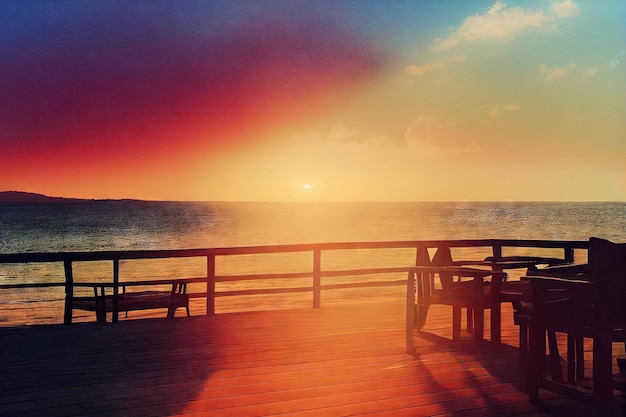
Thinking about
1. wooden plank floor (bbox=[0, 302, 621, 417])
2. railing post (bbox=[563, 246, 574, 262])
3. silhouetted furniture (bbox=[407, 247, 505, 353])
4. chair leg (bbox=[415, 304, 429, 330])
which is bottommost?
wooden plank floor (bbox=[0, 302, 621, 417])

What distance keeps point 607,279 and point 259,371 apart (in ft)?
7.66

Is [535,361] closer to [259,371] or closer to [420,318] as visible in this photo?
[259,371]

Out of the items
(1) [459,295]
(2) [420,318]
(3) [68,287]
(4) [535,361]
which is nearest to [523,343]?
(4) [535,361]

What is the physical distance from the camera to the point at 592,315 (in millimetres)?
3281

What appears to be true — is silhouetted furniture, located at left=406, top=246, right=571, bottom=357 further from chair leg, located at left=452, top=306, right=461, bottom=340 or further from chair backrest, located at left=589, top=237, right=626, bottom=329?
chair backrest, located at left=589, top=237, right=626, bottom=329

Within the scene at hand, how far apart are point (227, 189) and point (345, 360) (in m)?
49.2

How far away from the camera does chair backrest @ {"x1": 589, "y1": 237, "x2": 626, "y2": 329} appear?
10.3 feet

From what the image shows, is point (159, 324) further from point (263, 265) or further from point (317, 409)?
point (263, 265)

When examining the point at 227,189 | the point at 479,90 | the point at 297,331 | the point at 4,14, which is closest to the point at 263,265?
the point at 227,189

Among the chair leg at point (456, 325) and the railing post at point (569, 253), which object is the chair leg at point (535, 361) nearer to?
the chair leg at point (456, 325)

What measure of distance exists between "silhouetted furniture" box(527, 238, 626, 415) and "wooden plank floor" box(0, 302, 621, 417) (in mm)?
136

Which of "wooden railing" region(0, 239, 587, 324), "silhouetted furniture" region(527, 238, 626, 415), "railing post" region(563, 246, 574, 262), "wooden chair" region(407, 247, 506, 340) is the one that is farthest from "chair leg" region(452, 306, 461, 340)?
"railing post" region(563, 246, 574, 262)

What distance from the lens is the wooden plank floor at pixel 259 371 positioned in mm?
3365

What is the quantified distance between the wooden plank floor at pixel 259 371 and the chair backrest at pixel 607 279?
566 mm
